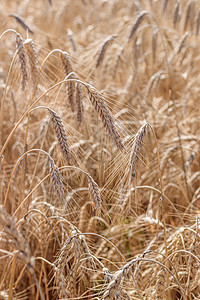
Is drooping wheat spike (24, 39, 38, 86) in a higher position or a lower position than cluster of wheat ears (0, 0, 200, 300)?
higher

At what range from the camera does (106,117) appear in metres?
1.19

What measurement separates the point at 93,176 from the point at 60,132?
1020 mm

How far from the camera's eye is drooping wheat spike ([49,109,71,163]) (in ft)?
3.90

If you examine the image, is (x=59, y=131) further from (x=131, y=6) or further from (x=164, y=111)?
(x=131, y=6)

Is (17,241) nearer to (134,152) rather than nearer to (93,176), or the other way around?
(134,152)

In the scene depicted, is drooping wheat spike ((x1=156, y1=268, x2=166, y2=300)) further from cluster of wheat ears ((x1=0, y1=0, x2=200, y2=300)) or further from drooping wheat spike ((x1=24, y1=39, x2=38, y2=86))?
drooping wheat spike ((x1=24, y1=39, x2=38, y2=86))

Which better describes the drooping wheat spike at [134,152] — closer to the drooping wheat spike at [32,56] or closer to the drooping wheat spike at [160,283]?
the drooping wheat spike at [160,283]

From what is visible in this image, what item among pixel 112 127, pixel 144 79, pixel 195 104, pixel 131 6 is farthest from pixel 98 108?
pixel 131 6

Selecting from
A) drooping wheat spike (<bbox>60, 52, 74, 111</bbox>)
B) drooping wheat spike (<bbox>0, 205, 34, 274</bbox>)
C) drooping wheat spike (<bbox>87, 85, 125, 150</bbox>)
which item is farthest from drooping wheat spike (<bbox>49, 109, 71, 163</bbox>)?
drooping wheat spike (<bbox>0, 205, 34, 274</bbox>)

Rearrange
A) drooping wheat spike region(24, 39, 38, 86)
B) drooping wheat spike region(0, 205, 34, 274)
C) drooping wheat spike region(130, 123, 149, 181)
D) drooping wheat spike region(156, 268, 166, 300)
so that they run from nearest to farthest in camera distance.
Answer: drooping wheat spike region(0, 205, 34, 274) < drooping wheat spike region(130, 123, 149, 181) < drooping wheat spike region(156, 268, 166, 300) < drooping wheat spike region(24, 39, 38, 86)

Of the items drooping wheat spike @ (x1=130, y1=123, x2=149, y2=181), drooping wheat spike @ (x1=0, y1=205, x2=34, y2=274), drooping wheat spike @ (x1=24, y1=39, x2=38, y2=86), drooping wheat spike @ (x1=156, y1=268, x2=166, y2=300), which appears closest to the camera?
drooping wheat spike @ (x1=0, y1=205, x2=34, y2=274)

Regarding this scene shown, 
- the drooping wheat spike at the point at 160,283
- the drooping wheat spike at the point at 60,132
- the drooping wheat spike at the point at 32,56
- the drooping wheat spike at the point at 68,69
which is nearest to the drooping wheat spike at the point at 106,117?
the drooping wheat spike at the point at 60,132

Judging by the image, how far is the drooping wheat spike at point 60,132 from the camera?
119cm

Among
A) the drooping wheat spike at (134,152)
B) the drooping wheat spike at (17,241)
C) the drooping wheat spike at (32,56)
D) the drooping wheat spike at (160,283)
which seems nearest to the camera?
the drooping wheat spike at (17,241)
